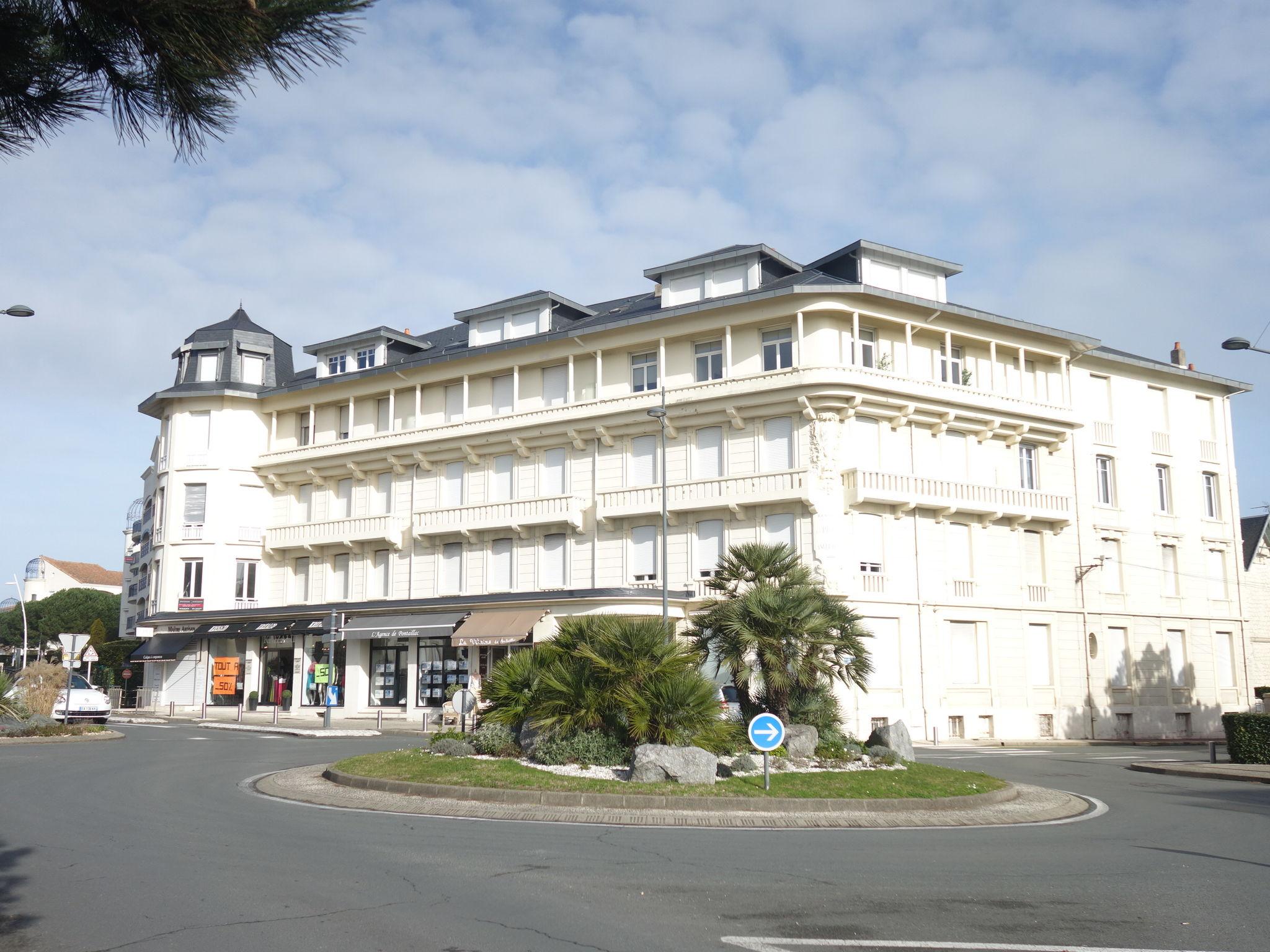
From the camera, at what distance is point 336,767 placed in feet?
58.7

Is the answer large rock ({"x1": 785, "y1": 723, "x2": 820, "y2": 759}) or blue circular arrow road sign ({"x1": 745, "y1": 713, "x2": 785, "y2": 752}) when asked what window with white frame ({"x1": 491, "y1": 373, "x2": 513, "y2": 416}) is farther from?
blue circular arrow road sign ({"x1": 745, "y1": 713, "x2": 785, "y2": 752})

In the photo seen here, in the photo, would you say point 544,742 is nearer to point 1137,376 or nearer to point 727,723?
point 727,723

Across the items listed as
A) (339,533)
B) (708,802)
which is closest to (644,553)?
(339,533)

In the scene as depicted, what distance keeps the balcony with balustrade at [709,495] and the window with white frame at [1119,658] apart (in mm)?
13348

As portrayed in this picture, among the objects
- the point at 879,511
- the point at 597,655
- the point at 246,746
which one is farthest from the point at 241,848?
the point at 879,511

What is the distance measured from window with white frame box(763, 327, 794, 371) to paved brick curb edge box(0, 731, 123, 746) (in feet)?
70.1

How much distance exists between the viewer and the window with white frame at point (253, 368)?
1905 inches

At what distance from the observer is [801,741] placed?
1783 cm

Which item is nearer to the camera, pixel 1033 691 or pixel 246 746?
pixel 246 746

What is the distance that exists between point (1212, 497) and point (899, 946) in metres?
42.0

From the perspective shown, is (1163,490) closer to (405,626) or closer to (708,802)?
(405,626)

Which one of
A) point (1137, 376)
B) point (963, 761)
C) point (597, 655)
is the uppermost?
point (1137, 376)

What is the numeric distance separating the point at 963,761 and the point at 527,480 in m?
19.7

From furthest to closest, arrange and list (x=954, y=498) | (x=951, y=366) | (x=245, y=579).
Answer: (x=245, y=579)
(x=951, y=366)
(x=954, y=498)
